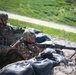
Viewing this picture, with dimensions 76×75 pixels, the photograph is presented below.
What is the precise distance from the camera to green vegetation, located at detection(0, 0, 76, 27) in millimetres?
17467

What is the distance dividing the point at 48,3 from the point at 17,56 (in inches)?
523

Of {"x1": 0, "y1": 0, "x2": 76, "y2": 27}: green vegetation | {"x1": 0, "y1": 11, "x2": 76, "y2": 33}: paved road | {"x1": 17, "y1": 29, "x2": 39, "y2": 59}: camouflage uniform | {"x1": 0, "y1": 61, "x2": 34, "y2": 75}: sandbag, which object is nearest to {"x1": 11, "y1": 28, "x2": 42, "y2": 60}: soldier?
{"x1": 17, "y1": 29, "x2": 39, "y2": 59}: camouflage uniform

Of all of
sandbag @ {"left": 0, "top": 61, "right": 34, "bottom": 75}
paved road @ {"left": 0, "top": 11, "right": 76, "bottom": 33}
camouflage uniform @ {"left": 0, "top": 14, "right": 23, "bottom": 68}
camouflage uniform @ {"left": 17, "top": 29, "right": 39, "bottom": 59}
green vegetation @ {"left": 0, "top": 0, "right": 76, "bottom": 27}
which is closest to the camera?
sandbag @ {"left": 0, "top": 61, "right": 34, "bottom": 75}

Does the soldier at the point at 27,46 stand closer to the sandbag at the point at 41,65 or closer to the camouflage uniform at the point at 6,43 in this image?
the camouflage uniform at the point at 6,43

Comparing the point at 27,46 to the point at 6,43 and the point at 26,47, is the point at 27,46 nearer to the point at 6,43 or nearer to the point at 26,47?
the point at 26,47

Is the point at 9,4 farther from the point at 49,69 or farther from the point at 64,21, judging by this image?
the point at 49,69

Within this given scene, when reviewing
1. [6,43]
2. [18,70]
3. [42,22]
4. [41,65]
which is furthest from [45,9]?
[18,70]

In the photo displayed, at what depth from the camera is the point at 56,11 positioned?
18484 mm

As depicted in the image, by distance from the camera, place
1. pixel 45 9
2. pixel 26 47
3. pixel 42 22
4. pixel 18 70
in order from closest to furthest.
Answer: pixel 18 70
pixel 26 47
pixel 42 22
pixel 45 9

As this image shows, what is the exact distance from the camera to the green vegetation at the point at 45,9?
1747 cm

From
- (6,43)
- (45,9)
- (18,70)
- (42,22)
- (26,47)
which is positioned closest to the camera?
(18,70)

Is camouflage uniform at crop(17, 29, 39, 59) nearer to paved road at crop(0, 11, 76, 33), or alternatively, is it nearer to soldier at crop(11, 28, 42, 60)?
soldier at crop(11, 28, 42, 60)

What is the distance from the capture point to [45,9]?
60.4 ft

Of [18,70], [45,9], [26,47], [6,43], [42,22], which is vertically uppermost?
[26,47]
